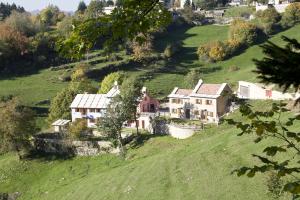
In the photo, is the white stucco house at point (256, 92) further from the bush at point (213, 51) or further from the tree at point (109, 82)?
the bush at point (213, 51)

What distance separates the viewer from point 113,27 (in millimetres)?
7758

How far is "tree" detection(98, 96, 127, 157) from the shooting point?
60.5 metres

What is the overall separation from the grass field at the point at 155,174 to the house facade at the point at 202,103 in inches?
226

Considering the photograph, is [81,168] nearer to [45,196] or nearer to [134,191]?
[45,196]

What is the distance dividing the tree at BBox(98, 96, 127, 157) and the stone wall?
4.75ft

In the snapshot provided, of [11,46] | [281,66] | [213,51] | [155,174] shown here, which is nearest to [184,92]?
[155,174]

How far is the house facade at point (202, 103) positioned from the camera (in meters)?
64.6

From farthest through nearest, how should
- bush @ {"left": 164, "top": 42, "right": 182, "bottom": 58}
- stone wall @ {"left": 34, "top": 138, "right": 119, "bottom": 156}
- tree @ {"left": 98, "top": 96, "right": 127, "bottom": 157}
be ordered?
bush @ {"left": 164, "top": 42, "right": 182, "bottom": 58}
stone wall @ {"left": 34, "top": 138, "right": 119, "bottom": 156}
tree @ {"left": 98, "top": 96, "right": 127, "bottom": 157}

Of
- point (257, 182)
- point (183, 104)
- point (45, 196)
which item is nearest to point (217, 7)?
point (183, 104)

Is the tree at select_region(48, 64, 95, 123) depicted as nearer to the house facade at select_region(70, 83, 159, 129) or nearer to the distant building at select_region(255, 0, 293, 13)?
the house facade at select_region(70, 83, 159, 129)

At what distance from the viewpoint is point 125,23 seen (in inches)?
Answer: 307

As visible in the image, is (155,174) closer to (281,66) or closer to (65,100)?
(65,100)

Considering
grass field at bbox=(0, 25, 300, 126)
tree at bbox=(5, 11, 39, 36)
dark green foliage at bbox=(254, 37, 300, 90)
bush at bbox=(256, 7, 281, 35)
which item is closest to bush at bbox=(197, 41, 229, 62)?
grass field at bbox=(0, 25, 300, 126)

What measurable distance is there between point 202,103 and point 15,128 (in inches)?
988
